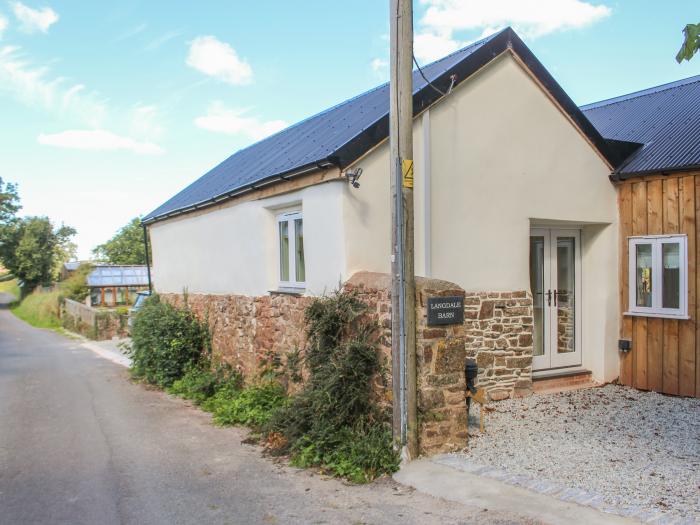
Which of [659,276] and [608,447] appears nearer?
[608,447]

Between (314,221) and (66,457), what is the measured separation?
13.8ft

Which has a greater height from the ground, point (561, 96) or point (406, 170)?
point (561, 96)

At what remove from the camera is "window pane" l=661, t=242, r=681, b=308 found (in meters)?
8.73

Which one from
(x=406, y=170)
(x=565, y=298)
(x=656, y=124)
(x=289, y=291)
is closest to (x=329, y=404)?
(x=406, y=170)

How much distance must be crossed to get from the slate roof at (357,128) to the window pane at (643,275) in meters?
1.55

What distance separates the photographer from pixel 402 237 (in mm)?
6121

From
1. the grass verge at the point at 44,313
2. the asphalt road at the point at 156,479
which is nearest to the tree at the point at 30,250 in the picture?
the grass verge at the point at 44,313

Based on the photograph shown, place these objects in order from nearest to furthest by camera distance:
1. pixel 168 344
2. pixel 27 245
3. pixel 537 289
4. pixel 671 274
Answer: pixel 671 274 → pixel 537 289 → pixel 168 344 → pixel 27 245

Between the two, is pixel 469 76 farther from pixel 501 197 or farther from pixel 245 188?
pixel 245 188

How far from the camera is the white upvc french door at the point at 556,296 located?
937 centimetres

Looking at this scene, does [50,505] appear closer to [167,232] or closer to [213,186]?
[213,186]

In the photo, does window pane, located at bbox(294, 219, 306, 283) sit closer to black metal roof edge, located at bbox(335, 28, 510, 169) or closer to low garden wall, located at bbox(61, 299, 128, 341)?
black metal roof edge, located at bbox(335, 28, 510, 169)

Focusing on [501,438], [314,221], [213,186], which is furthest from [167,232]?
[501,438]

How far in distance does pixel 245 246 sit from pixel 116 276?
27.2m
